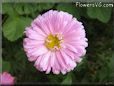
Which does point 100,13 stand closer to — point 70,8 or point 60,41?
point 70,8

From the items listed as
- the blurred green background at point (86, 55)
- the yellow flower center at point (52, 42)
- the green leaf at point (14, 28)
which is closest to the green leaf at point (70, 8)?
the blurred green background at point (86, 55)

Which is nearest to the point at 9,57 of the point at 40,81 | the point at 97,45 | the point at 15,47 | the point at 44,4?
the point at 15,47

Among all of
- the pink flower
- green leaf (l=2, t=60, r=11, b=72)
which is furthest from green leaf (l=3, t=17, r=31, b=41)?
the pink flower

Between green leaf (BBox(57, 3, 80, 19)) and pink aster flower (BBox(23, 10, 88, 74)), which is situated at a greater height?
green leaf (BBox(57, 3, 80, 19))

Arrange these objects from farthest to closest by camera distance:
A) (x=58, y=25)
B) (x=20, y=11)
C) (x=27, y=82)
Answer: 1. (x=27, y=82)
2. (x=20, y=11)
3. (x=58, y=25)

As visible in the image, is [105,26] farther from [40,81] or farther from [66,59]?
[66,59]

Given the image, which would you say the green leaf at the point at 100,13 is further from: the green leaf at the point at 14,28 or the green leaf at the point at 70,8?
the green leaf at the point at 14,28

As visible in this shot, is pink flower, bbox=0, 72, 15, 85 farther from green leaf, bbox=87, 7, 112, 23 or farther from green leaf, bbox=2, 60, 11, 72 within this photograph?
green leaf, bbox=87, 7, 112, 23
